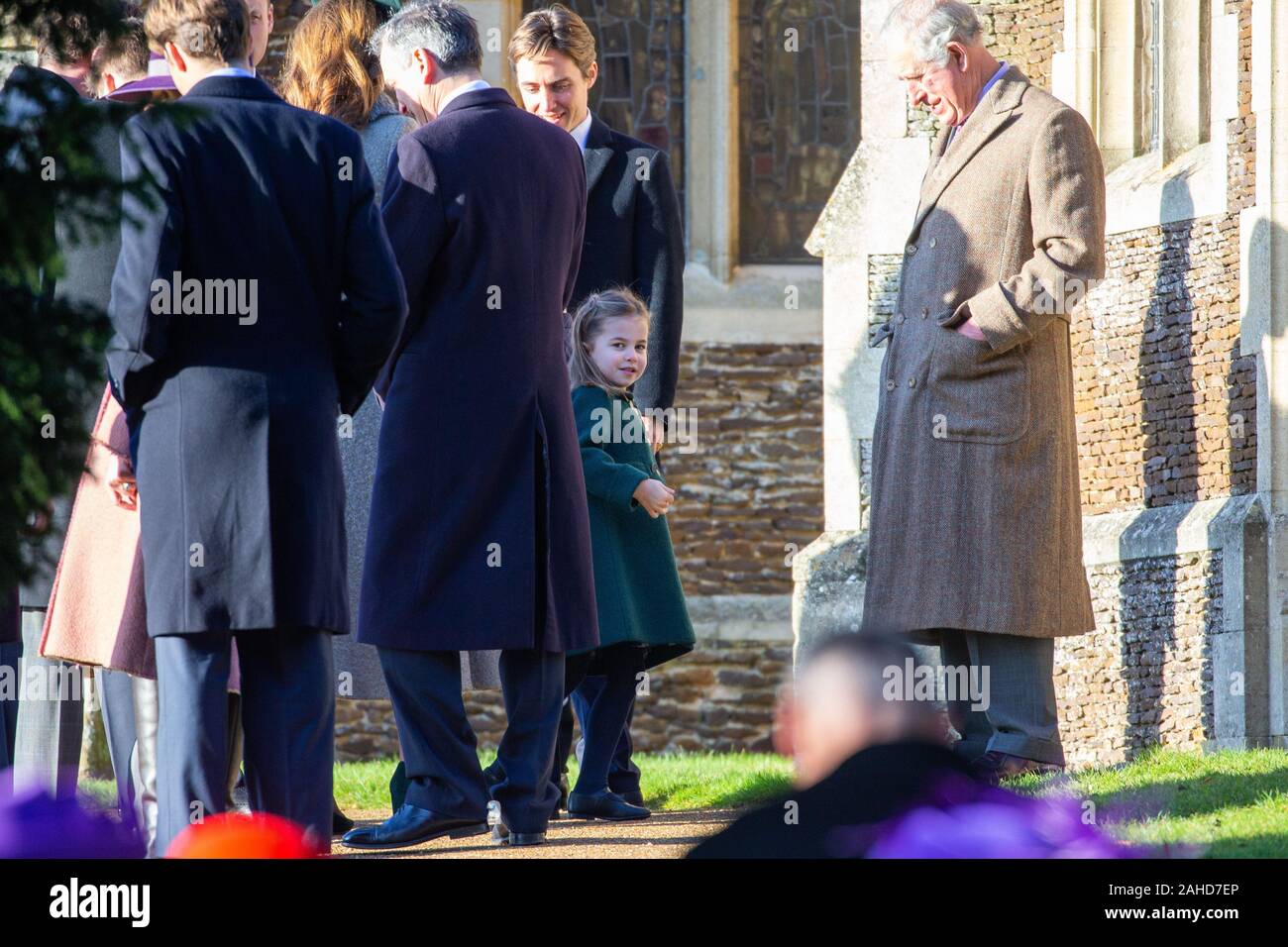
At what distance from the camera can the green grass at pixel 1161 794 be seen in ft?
16.2

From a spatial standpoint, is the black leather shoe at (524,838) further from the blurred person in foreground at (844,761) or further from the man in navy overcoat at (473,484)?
the blurred person in foreground at (844,761)

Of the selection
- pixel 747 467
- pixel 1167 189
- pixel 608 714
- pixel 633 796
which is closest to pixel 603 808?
pixel 608 714

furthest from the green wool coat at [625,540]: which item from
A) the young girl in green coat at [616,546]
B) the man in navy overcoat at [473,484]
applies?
the man in navy overcoat at [473,484]

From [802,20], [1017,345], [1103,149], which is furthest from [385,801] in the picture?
[802,20]

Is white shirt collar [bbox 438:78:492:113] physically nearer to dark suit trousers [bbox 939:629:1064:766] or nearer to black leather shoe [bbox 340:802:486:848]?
black leather shoe [bbox 340:802:486:848]

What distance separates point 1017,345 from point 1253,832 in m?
1.94

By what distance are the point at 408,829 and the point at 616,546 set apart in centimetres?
139

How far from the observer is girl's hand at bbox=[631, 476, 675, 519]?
623 cm

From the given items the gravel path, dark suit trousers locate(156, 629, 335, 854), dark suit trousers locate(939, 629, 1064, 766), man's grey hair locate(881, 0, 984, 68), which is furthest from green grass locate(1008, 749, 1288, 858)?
man's grey hair locate(881, 0, 984, 68)

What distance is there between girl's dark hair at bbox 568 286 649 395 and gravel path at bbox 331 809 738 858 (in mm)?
1331

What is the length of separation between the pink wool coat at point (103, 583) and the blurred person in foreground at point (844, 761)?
258 cm

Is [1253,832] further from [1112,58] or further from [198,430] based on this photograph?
[1112,58]

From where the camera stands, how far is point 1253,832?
5.01m

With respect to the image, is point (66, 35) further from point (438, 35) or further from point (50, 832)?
point (438, 35)
